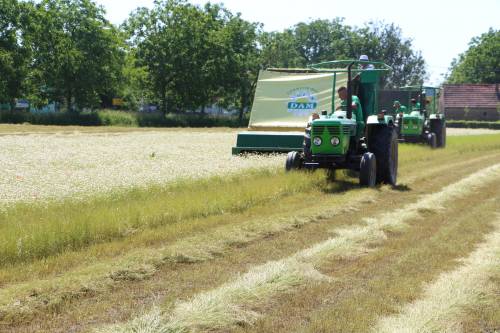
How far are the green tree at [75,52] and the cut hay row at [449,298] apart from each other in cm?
4208

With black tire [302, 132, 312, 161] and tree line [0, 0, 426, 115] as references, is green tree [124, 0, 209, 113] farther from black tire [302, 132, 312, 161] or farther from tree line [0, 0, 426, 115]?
black tire [302, 132, 312, 161]

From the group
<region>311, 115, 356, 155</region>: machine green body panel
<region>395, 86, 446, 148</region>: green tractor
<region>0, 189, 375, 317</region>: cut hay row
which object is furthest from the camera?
<region>395, 86, 446, 148</region>: green tractor

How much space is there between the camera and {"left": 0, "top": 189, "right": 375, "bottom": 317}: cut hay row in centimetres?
477

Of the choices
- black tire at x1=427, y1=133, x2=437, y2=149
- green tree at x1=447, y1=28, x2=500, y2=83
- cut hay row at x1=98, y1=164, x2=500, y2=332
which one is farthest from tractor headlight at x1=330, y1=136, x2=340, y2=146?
green tree at x1=447, y1=28, x2=500, y2=83

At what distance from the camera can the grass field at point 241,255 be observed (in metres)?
4.54

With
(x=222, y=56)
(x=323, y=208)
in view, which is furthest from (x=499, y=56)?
(x=323, y=208)

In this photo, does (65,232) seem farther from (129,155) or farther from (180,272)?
(129,155)

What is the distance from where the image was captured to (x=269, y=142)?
1672 centimetres

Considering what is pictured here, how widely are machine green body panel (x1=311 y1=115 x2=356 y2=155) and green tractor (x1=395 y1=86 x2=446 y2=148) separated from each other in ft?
38.1

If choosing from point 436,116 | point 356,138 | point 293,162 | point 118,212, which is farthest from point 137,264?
point 436,116

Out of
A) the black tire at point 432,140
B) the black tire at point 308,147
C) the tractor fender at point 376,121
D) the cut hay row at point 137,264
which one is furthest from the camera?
the black tire at point 432,140

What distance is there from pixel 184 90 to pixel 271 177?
39.8 metres

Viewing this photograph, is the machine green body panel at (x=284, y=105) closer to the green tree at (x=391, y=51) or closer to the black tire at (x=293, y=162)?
the black tire at (x=293, y=162)

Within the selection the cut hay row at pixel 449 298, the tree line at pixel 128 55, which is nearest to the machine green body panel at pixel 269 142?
the cut hay row at pixel 449 298
